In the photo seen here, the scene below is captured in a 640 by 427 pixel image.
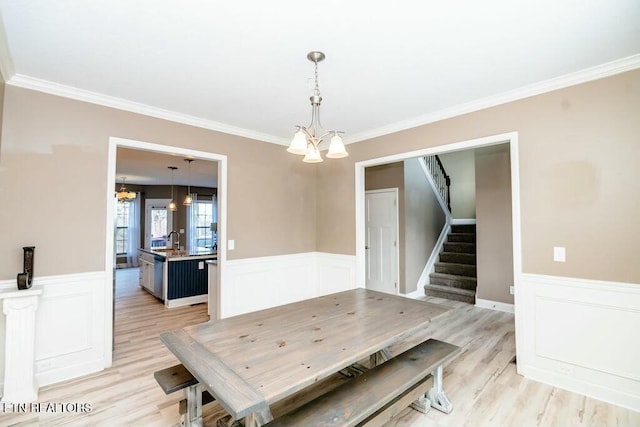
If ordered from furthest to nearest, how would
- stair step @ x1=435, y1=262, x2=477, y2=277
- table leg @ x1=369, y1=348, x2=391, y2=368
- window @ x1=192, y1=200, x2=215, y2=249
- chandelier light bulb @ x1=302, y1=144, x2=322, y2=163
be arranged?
window @ x1=192, y1=200, x2=215, y2=249 < stair step @ x1=435, y1=262, x2=477, y2=277 < table leg @ x1=369, y1=348, x2=391, y2=368 < chandelier light bulb @ x1=302, y1=144, x2=322, y2=163

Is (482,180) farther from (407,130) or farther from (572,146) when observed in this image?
(572,146)

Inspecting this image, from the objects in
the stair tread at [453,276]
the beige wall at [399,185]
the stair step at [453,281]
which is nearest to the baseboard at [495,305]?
the stair step at [453,281]

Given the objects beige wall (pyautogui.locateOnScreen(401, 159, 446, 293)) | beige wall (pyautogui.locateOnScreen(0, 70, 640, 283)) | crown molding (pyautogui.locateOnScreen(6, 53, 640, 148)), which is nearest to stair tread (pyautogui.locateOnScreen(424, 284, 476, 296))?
beige wall (pyautogui.locateOnScreen(401, 159, 446, 293))

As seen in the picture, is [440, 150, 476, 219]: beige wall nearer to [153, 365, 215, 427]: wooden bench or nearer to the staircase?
the staircase

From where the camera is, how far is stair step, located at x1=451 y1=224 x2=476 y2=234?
631cm

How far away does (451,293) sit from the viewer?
5074mm

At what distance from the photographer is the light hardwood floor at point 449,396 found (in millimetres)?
2037

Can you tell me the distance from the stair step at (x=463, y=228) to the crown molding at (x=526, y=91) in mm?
3774

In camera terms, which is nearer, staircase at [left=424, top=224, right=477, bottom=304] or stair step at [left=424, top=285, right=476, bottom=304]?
stair step at [left=424, top=285, right=476, bottom=304]

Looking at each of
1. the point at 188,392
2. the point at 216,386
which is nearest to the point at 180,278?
the point at 188,392

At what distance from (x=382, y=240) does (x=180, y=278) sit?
3559 millimetres

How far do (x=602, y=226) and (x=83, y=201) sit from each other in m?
4.43

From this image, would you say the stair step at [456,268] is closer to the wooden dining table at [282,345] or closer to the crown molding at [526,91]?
the crown molding at [526,91]

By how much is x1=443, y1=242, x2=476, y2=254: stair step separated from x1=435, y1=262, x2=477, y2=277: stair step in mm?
356
